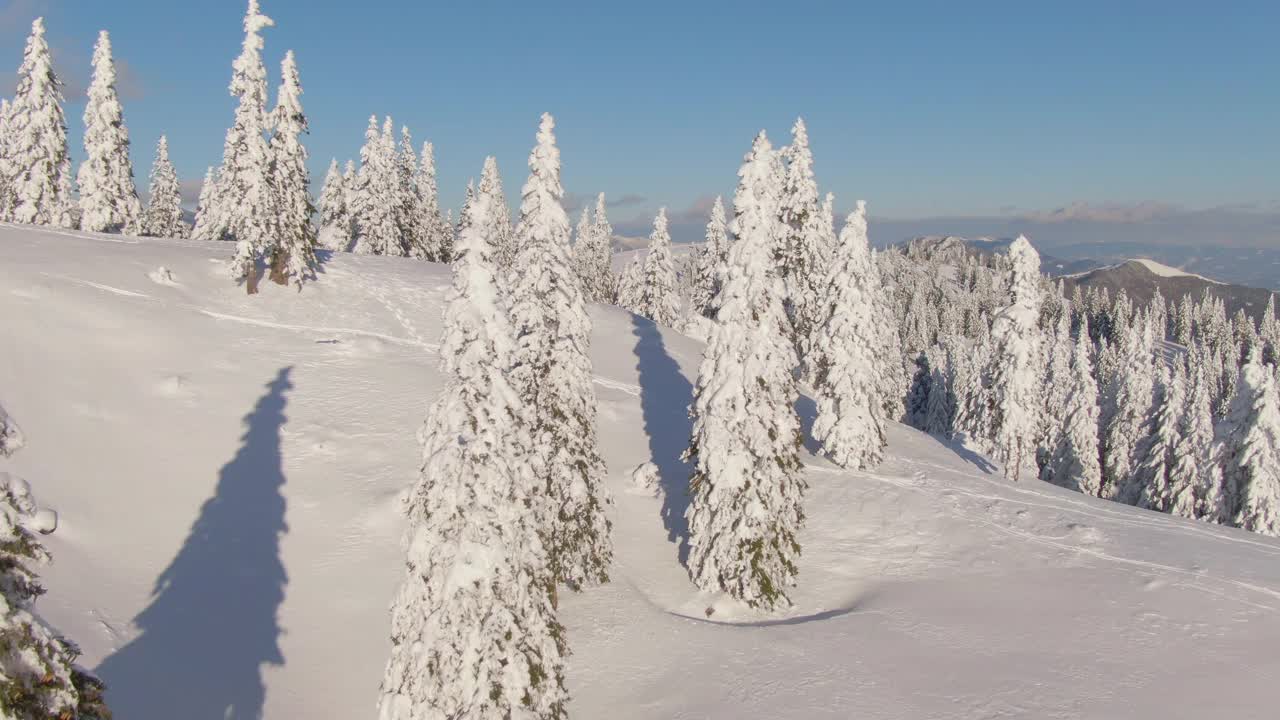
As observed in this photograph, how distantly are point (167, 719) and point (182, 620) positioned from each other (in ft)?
14.7

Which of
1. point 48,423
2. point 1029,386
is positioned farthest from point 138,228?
point 1029,386

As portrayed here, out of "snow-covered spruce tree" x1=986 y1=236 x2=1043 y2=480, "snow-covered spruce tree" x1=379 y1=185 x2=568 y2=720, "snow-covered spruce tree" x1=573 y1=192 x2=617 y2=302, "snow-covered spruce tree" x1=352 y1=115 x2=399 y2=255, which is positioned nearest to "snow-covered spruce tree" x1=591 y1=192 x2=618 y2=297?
"snow-covered spruce tree" x1=573 y1=192 x2=617 y2=302

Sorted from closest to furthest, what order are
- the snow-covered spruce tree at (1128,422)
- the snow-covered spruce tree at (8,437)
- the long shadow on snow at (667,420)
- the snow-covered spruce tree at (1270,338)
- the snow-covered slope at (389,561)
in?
the snow-covered spruce tree at (8,437) → the snow-covered slope at (389,561) → the long shadow on snow at (667,420) → the snow-covered spruce tree at (1128,422) → the snow-covered spruce tree at (1270,338)

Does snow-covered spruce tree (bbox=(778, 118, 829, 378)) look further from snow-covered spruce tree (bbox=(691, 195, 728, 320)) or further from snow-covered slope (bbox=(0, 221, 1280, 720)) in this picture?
snow-covered spruce tree (bbox=(691, 195, 728, 320))

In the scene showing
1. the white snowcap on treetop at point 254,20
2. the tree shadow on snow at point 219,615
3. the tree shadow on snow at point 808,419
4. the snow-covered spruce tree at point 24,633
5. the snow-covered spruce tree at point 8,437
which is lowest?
the tree shadow on snow at point 219,615

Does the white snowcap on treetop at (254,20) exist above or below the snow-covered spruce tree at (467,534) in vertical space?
above

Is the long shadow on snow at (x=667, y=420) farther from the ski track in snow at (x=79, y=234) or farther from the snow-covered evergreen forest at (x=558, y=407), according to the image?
the ski track in snow at (x=79, y=234)

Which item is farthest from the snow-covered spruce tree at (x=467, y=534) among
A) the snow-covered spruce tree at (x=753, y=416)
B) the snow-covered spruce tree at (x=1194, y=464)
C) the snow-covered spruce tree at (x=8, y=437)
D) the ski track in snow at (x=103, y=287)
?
the snow-covered spruce tree at (x=1194, y=464)

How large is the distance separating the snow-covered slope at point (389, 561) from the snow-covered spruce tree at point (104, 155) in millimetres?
12965

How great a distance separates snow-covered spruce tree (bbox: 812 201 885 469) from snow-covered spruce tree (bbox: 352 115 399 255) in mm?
42705

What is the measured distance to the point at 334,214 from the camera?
245 feet

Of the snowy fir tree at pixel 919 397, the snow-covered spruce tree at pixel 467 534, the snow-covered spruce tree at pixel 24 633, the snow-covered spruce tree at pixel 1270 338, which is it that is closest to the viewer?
the snow-covered spruce tree at pixel 24 633

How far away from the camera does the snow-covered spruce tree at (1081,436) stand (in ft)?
195

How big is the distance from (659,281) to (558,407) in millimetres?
50339
